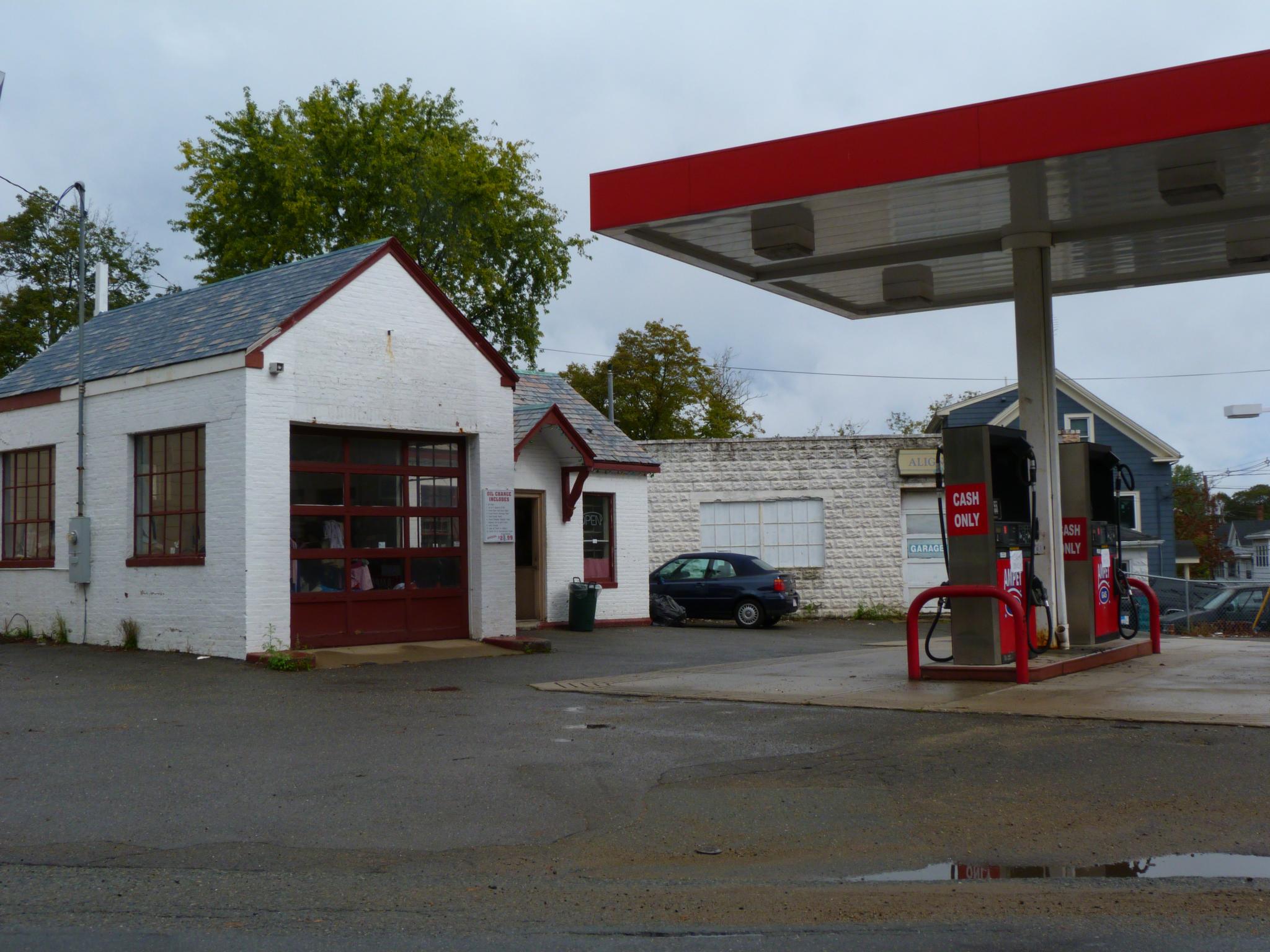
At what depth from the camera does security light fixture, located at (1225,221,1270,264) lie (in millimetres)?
14695

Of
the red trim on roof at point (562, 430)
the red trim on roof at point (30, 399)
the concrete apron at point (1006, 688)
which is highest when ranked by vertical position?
the red trim on roof at point (30, 399)

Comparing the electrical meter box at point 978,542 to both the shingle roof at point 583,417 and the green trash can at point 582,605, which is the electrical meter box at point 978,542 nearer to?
the green trash can at point 582,605

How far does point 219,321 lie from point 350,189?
23.6 metres

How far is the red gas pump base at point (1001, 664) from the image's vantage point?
1221 cm

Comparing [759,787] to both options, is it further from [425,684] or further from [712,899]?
[425,684]

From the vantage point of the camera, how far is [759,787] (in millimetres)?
8039

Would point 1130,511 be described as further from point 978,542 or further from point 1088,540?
point 978,542

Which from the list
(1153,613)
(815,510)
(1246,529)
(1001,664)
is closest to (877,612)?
(815,510)

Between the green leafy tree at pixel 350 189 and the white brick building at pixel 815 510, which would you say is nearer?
the white brick building at pixel 815 510

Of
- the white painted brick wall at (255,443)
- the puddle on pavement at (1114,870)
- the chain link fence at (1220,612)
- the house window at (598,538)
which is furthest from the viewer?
the house window at (598,538)

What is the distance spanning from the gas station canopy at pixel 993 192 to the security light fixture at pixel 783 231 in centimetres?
2

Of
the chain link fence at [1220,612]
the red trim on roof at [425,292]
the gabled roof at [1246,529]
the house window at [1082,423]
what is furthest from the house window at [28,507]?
the gabled roof at [1246,529]

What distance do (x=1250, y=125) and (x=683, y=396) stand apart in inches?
1648

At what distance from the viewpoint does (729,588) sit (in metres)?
26.8
